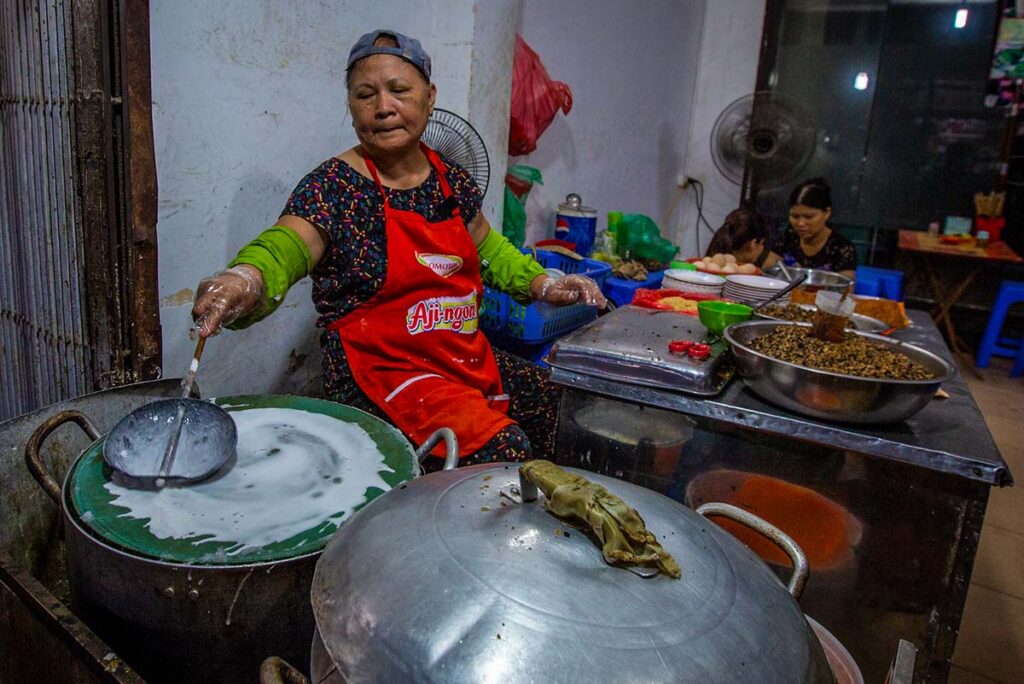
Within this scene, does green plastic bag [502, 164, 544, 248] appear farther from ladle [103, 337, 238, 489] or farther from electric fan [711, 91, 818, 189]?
electric fan [711, 91, 818, 189]

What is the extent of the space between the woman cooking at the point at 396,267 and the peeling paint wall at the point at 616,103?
215cm

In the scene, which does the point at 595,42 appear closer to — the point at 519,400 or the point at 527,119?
the point at 527,119

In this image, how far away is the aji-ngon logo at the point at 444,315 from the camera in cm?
221

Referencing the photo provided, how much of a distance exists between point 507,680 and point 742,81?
7270mm

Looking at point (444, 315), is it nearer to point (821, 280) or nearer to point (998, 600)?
point (821, 280)

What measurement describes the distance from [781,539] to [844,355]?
0.73 meters

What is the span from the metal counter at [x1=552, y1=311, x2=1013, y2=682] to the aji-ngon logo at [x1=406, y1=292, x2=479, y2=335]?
0.54m

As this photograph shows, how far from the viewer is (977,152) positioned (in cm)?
624

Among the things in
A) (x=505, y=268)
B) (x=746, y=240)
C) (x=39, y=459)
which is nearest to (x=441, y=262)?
(x=505, y=268)

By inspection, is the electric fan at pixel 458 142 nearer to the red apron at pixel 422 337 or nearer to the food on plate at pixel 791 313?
the red apron at pixel 422 337

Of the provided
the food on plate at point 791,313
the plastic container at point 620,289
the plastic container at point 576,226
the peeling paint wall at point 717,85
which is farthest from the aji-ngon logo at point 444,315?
the peeling paint wall at point 717,85

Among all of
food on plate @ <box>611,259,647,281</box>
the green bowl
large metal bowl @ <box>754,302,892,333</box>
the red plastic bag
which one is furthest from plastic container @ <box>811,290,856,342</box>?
the red plastic bag

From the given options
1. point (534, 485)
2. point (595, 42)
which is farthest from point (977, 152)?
point (534, 485)

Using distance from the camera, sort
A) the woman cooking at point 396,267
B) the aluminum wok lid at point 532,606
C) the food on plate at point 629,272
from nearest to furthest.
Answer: the aluminum wok lid at point 532,606
the woman cooking at point 396,267
the food on plate at point 629,272
